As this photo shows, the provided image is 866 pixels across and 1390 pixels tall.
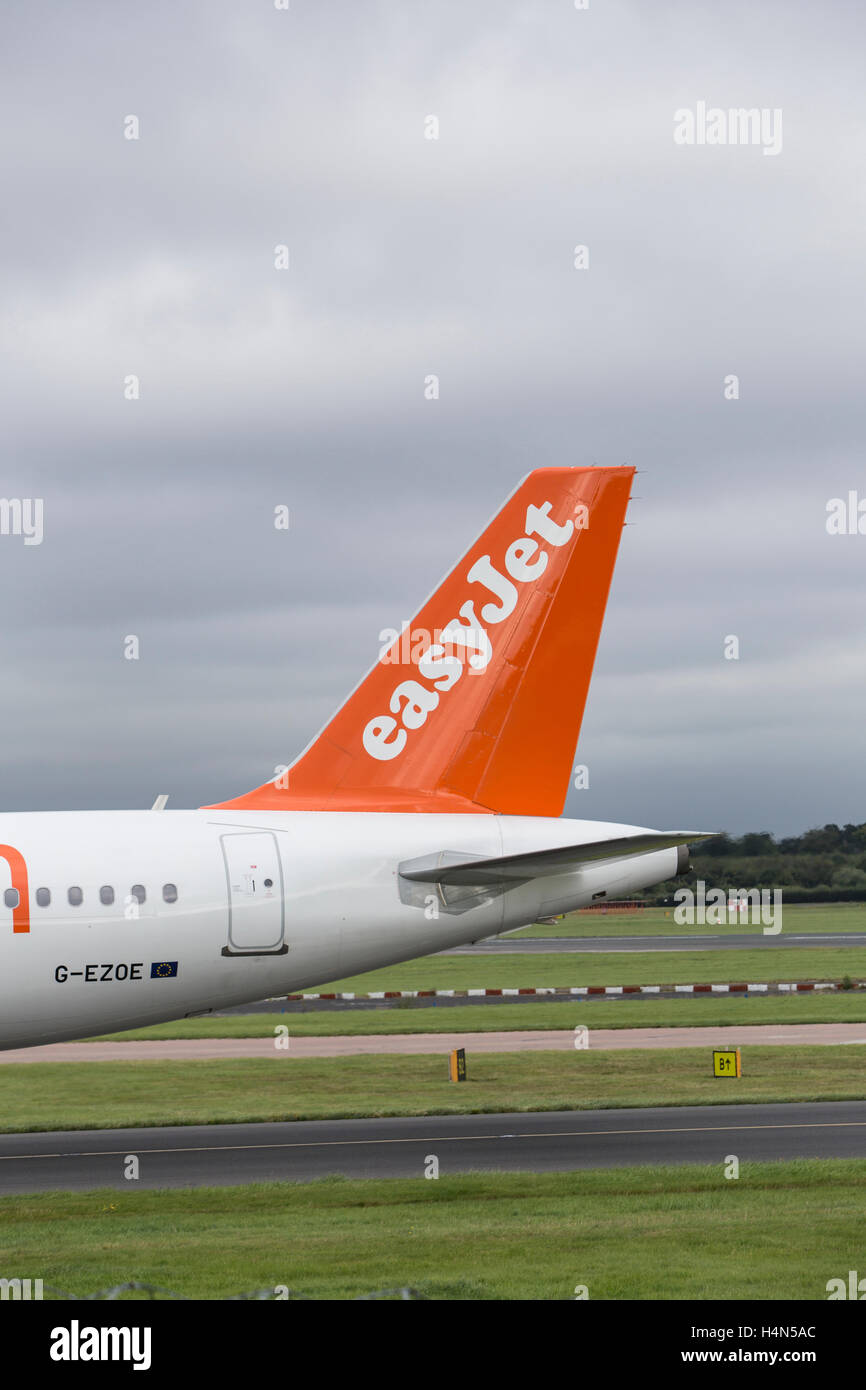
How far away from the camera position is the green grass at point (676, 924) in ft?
370

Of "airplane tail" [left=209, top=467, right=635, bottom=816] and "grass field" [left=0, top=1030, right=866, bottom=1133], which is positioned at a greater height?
"airplane tail" [left=209, top=467, right=635, bottom=816]

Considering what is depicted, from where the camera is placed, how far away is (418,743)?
26438mm

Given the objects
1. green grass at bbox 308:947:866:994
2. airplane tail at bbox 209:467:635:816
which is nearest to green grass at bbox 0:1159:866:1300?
airplane tail at bbox 209:467:635:816

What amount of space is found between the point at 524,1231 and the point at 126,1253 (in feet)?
17.8

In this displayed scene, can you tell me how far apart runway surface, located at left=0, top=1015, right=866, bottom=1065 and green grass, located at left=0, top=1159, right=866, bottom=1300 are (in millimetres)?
20029

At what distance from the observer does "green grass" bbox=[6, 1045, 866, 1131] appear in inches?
1329

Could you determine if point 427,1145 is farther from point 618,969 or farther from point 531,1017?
point 618,969

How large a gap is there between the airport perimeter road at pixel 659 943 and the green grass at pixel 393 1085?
150ft

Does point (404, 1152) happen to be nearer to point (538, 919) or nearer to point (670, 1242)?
point (538, 919)

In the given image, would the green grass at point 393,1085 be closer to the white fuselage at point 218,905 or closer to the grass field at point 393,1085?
the grass field at point 393,1085

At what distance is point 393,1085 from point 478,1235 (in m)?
17.8

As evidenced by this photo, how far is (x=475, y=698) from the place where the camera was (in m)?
26.4

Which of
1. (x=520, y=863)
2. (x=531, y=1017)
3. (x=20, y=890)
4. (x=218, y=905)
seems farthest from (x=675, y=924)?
(x=20, y=890)

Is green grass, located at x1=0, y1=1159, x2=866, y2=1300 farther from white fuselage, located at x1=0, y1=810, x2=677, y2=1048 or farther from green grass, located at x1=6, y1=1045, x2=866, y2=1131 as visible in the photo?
green grass, located at x1=6, y1=1045, x2=866, y2=1131
